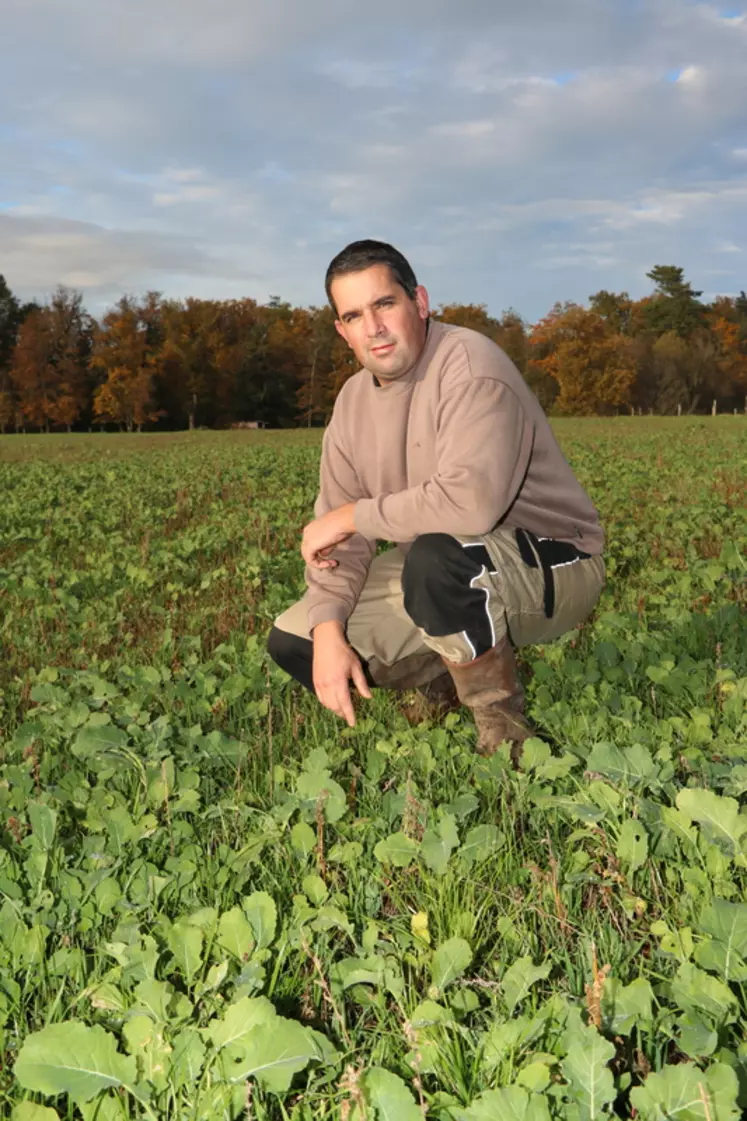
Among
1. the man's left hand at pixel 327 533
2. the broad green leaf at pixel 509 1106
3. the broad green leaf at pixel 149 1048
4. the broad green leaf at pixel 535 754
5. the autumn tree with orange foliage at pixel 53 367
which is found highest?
the autumn tree with orange foliage at pixel 53 367

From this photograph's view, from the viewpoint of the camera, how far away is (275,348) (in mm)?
75000

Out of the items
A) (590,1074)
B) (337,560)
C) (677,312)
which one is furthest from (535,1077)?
(677,312)

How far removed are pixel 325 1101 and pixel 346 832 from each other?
3.42 feet

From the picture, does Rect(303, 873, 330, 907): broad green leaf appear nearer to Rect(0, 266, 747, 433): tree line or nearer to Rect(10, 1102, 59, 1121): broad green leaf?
Rect(10, 1102, 59, 1121): broad green leaf

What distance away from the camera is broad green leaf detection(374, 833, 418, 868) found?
2543 millimetres

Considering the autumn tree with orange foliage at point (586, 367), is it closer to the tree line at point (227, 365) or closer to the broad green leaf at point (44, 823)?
the tree line at point (227, 365)

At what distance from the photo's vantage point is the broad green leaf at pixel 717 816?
2.45 metres

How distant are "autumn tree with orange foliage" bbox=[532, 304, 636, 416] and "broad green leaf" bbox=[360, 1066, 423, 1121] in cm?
7081

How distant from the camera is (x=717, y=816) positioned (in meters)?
2.48

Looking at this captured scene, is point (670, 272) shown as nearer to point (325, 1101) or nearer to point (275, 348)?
point (275, 348)

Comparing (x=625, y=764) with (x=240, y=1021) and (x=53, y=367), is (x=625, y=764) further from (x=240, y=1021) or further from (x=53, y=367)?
(x=53, y=367)

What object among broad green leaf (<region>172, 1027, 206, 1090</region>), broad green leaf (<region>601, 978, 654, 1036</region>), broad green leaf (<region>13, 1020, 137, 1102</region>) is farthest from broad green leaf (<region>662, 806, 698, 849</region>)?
broad green leaf (<region>13, 1020, 137, 1102</region>)

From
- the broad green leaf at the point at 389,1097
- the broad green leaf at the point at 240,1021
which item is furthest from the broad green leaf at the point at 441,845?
the broad green leaf at the point at 389,1097

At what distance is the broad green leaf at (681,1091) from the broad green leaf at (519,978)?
373 millimetres
